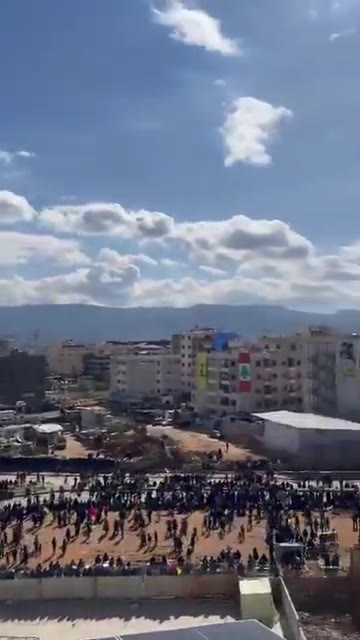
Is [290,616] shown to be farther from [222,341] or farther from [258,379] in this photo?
[222,341]

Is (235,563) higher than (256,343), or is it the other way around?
(256,343)

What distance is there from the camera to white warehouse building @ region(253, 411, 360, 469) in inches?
1806

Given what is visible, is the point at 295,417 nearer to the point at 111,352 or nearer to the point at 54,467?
Answer: the point at 54,467

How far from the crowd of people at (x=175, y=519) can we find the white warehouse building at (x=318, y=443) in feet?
24.1

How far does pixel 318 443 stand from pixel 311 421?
377 centimetres

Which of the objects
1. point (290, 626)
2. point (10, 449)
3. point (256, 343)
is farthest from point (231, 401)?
point (290, 626)

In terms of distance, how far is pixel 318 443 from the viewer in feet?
152

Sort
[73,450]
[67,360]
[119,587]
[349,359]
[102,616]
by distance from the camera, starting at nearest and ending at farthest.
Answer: [102,616] → [119,587] → [73,450] → [349,359] → [67,360]

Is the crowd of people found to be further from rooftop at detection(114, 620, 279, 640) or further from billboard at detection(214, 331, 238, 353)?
billboard at detection(214, 331, 238, 353)

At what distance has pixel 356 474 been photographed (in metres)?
42.3

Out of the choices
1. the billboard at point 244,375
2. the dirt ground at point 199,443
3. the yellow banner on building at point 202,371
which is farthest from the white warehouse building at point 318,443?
the yellow banner on building at point 202,371

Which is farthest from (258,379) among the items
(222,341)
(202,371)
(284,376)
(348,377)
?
(222,341)

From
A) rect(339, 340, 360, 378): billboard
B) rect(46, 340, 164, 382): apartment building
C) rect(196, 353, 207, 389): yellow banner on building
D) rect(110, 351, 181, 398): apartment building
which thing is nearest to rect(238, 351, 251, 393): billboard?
rect(196, 353, 207, 389): yellow banner on building

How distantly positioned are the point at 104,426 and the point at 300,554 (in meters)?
39.1
